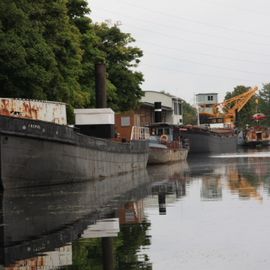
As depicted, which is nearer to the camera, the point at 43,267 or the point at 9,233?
the point at 43,267

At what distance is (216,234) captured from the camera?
11.9m

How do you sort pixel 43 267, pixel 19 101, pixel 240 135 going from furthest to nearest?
1. pixel 240 135
2. pixel 19 101
3. pixel 43 267

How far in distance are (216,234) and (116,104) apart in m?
37.2

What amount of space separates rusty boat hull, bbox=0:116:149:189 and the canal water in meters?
0.79

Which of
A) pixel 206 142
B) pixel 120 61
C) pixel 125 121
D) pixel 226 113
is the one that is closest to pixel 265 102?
pixel 226 113

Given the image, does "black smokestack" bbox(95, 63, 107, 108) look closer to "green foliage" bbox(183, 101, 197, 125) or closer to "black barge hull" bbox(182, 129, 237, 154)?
"black barge hull" bbox(182, 129, 237, 154)

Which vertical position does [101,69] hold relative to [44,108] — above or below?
above

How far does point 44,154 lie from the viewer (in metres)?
22.8

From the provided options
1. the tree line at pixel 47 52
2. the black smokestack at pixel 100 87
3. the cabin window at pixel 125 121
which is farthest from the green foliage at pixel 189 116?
the black smokestack at pixel 100 87

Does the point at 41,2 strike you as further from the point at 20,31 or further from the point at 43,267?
the point at 43,267

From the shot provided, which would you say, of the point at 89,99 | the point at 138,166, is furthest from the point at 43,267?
the point at 89,99

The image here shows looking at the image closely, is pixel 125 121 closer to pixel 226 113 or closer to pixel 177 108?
pixel 177 108

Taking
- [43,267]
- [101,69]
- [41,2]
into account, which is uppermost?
[41,2]

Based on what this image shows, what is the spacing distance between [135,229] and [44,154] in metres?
10.5
